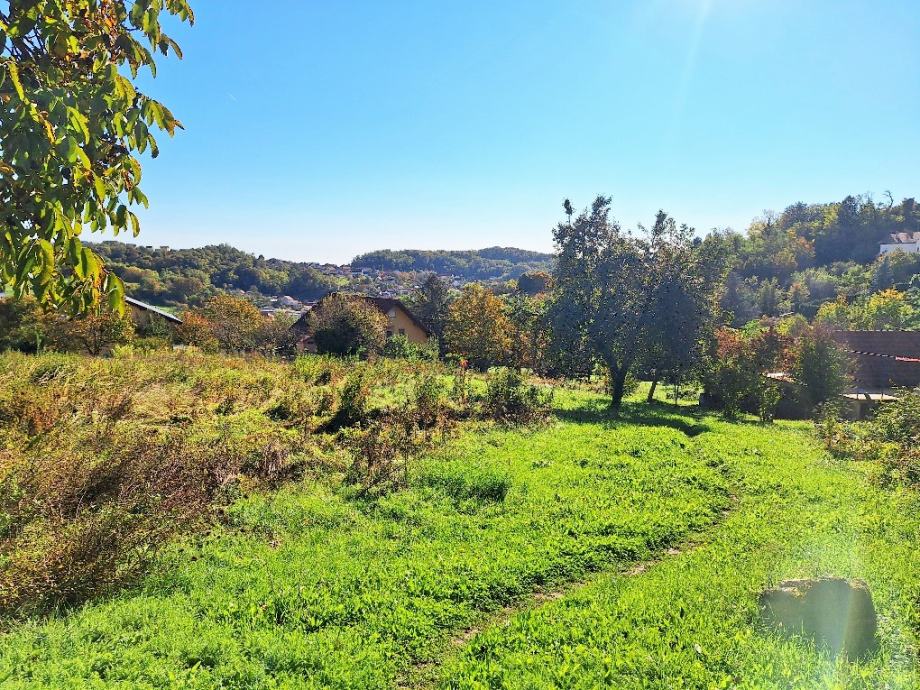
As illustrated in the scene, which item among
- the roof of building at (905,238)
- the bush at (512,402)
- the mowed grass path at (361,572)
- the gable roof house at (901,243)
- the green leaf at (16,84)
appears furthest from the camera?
the roof of building at (905,238)

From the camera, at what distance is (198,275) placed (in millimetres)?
100938

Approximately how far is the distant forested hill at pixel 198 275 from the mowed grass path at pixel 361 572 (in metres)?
83.1

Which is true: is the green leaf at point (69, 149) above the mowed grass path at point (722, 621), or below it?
above

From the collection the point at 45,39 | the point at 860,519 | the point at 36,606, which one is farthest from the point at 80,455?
the point at 860,519

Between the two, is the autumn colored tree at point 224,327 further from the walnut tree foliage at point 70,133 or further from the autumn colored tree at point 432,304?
the walnut tree foliage at point 70,133

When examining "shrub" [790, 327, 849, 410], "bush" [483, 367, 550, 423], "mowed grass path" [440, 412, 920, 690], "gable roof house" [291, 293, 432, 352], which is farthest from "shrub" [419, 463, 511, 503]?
"gable roof house" [291, 293, 432, 352]

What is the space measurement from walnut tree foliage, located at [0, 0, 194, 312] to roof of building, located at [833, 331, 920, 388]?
106ft

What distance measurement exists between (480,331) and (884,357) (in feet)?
84.4

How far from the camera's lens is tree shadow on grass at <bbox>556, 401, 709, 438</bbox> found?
55.2ft

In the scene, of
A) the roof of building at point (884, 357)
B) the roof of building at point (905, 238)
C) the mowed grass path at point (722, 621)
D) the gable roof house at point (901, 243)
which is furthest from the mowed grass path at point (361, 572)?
the roof of building at point (905, 238)

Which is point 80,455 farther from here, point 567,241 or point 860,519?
point 567,241

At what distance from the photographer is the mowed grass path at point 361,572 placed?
4246mm

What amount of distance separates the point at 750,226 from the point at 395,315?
121m

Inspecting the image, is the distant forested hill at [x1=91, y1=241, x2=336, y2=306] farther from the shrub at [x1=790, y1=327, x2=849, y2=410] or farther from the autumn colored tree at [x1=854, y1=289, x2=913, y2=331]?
the autumn colored tree at [x1=854, y1=289, x2=913, y2=331]
